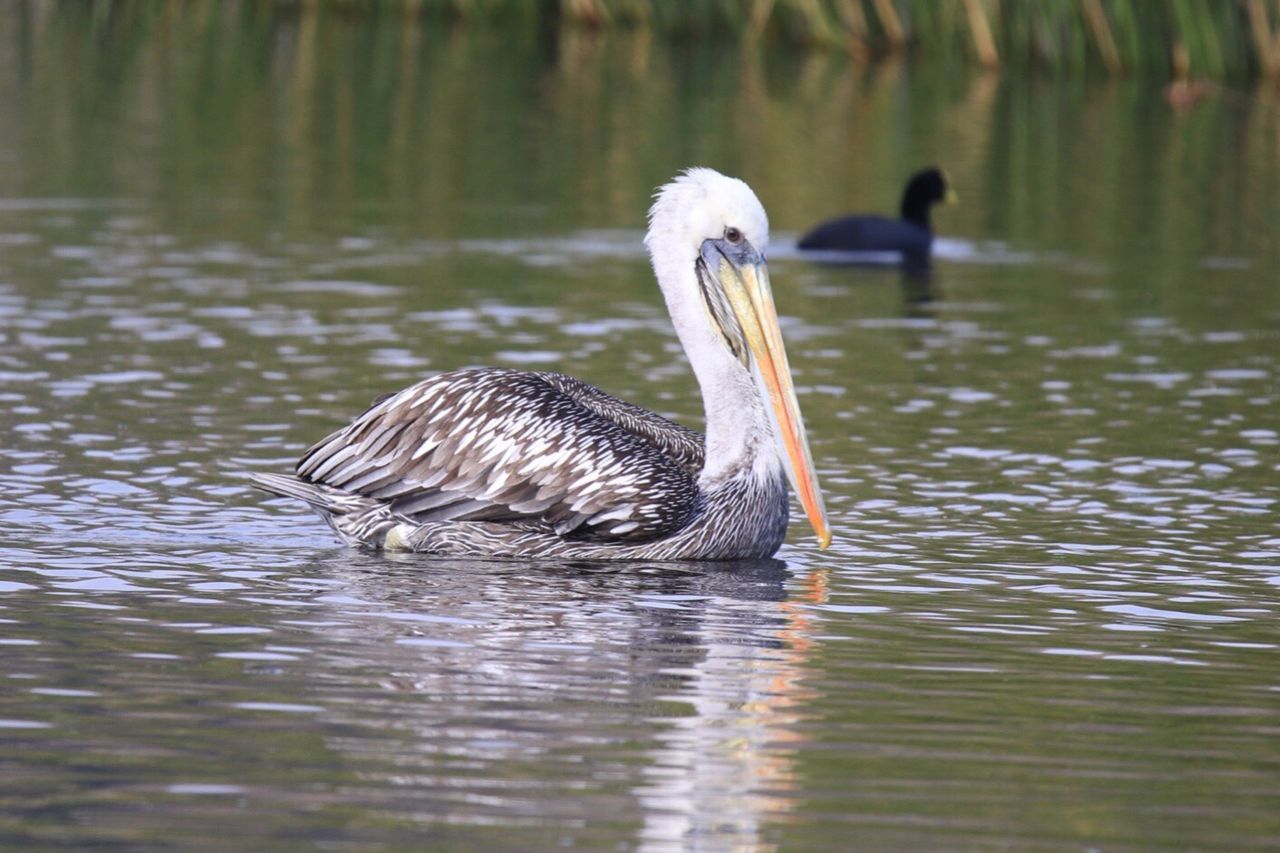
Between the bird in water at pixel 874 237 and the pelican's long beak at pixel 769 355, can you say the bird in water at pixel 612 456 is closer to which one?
the pelican's long beak at pixel 769 355

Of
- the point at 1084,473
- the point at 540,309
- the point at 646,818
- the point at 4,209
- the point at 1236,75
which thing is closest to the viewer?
the point at 646,818

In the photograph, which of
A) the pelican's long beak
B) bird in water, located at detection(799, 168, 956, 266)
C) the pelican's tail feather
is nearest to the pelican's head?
the pelican's long beak

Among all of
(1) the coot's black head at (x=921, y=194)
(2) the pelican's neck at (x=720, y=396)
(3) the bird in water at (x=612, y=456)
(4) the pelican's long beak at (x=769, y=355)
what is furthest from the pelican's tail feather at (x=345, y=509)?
(1) the coot's black head at (x=921, y=194)

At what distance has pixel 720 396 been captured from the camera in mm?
8719

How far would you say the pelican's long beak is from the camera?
27.9 feet

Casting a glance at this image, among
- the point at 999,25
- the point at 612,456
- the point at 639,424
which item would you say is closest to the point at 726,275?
the point at 639,424

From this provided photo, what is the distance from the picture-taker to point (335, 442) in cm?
883

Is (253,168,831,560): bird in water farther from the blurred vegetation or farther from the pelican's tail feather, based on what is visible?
the blurred vegetation

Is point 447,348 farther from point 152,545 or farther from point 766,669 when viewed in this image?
point 766,669

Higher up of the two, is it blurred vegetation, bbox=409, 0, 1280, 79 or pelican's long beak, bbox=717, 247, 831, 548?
blurred vegetation, bbox=409, 0, 1280, 79

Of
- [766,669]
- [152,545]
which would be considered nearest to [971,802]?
[766,669]

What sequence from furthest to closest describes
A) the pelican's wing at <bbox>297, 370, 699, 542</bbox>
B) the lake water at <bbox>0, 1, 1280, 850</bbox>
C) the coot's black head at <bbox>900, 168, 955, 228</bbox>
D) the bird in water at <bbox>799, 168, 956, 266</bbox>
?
the coot's black head at <bbox>900, 168, 955, 228</bbox> < the bird in water at <bbox>799, 168, 956, 266</bbox> < the pelican's wing at <bbox>297, 370, 699, 542</bbox> < the lake water at <bbox>0, 1, 1280, 850</bbox>

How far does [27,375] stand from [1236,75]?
67.6 ft

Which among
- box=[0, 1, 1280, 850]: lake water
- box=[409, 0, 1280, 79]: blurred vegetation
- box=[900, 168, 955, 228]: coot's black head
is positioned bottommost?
→ box=[0, 1, 1280, 850]: lake water
